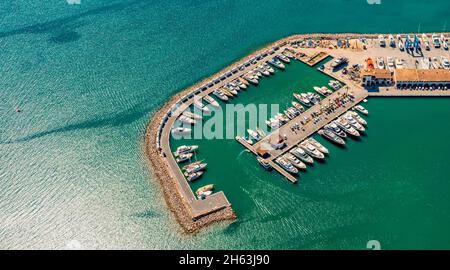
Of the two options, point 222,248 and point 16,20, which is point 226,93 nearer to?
point 222,248

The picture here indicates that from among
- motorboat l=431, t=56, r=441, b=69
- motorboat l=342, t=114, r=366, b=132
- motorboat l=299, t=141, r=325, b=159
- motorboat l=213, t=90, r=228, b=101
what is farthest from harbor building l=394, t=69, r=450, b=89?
motorboat l=213, t=90, r=228, b=101

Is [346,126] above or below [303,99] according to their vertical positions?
below

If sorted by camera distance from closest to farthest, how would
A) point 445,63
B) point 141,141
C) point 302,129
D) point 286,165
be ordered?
point 286,165 → point 302,129 → point 141,141 → point 445,63

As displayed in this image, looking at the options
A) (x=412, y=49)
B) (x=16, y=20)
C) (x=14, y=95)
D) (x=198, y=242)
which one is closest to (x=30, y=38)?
(x=16, y=20)

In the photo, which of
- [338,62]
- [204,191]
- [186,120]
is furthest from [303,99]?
[204,191]

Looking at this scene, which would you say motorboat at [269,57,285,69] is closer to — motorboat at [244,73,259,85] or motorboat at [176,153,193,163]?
motorboat at [244,73,259,85]

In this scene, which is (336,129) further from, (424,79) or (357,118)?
(424,79)
